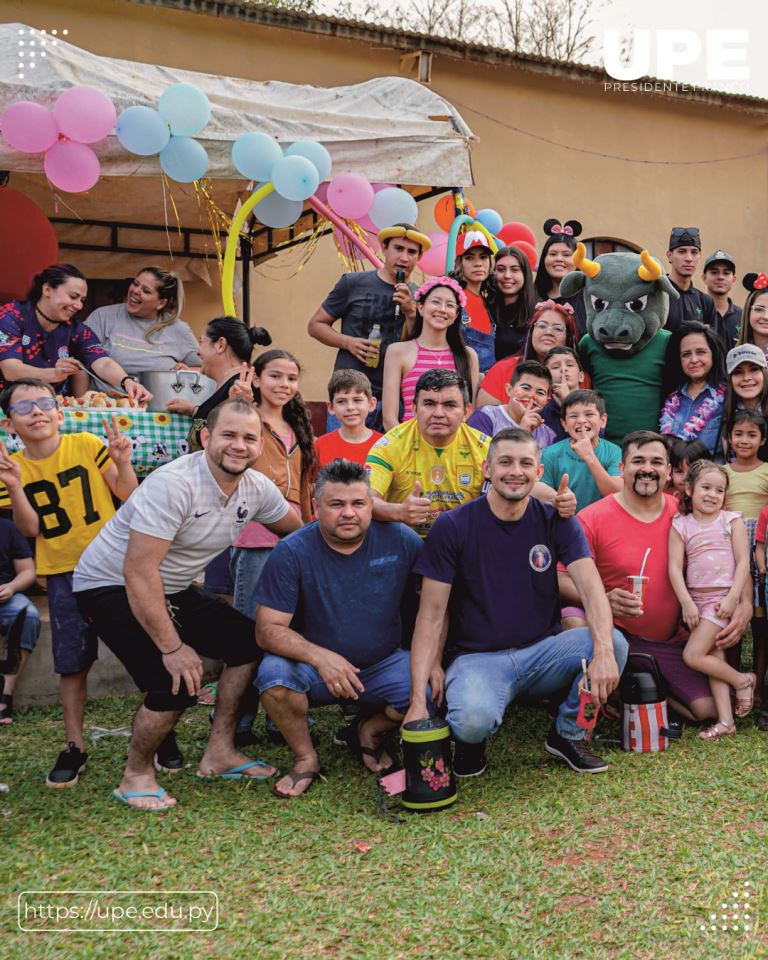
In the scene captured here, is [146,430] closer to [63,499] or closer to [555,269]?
[63,499]

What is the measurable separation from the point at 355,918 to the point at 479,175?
10300 millimetres

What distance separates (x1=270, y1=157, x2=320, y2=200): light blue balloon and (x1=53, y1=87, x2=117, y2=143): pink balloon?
1073mm

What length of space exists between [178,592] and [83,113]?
3.35 m

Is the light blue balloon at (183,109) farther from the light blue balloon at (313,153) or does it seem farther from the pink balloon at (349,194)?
the pink balloon at (349,194)

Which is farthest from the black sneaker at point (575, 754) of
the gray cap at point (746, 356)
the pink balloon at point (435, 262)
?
the pink balloon at point (435, 262)

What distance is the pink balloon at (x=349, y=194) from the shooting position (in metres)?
6.74

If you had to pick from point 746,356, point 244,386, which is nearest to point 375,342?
point 244,386

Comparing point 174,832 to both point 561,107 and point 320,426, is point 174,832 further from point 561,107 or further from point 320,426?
point 561,107

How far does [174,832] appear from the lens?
10.7 ft

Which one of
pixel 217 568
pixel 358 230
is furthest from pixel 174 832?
pixel 358 230

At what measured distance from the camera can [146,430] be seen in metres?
5.32

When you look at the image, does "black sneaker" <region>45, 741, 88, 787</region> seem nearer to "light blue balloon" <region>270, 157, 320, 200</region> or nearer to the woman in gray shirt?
the woman in gray shirt

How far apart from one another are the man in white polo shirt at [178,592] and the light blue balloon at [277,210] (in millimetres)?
3367

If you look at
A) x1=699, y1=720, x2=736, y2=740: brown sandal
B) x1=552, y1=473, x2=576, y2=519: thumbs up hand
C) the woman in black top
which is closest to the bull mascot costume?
x1=552, y1=473, x2=576, y2=519: thumbs up hand
